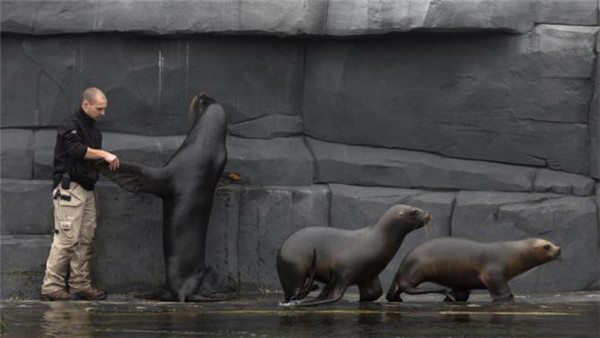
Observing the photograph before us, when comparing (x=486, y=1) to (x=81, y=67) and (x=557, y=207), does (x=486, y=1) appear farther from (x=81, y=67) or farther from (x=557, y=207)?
(x=81, y=67)

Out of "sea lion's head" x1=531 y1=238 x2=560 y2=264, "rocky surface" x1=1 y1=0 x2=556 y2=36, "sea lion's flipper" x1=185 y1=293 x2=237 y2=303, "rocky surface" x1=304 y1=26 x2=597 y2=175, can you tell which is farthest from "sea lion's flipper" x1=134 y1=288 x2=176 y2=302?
"sea lion's head" x1=531 y1=238 x2=560 y2=264

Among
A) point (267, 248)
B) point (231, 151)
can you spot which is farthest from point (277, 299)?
point (231, 151)

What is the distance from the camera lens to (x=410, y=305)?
402 inches

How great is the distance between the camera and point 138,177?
1101 cm

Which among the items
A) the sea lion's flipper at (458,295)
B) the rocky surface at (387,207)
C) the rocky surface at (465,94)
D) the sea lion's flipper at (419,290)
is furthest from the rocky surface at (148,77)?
the sea lion's flipper at (458,295)

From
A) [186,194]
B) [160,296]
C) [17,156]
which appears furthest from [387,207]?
[17,156]

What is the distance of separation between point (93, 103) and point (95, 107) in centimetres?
4

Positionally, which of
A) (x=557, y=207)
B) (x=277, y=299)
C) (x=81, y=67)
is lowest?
(x=277, y=299)

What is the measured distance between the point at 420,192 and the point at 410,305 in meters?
1.74

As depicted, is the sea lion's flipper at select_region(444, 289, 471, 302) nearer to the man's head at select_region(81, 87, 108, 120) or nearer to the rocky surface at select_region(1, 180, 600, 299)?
the rocky surface at select_region(1, 180, 600, 299)

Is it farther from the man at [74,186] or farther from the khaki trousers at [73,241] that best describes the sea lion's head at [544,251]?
the khaki trousers at [73,241]

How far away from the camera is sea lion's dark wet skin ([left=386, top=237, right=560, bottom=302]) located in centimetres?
1045

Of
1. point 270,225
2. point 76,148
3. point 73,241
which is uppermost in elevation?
point 76,148

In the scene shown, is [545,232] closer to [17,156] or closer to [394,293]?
[394,293]
